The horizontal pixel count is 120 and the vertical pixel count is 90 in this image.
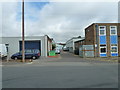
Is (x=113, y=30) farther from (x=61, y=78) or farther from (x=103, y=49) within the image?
(x=61, y=78)

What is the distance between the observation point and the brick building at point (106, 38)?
25.0m

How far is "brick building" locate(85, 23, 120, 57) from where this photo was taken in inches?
983

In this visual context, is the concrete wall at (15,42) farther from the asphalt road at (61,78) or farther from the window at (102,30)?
the asphalt road at (61,78)

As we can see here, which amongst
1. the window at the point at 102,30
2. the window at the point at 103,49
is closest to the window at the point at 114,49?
the window at the point at 103,49

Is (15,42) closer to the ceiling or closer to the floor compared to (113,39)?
closer to the floor

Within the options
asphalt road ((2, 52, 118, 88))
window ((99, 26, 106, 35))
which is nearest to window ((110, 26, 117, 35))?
window ((99, 26, 106, 35))

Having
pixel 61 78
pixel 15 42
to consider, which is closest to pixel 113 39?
pixel 15 42

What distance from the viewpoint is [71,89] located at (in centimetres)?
559

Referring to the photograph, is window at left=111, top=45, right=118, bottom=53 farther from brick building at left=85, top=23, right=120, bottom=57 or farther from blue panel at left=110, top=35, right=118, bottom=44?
blue panel at left=110, top=35, right=118, bottom=44

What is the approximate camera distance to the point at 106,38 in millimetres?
25188

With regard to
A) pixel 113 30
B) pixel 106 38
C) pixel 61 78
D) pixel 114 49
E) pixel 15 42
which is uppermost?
pixel 113 30

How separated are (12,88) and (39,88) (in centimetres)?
120

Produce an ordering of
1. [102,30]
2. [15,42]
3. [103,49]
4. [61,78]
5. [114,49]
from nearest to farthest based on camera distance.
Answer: [61,78]
[103,49]
[114,49]
[102,30]
[15,42]

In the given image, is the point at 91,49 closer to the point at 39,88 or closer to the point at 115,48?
the point at 115,48
